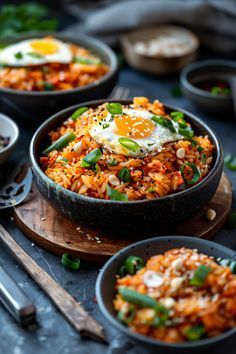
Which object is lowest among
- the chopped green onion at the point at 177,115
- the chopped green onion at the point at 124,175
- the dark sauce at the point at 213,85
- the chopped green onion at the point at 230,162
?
the chopped green onion at the point at 230,162

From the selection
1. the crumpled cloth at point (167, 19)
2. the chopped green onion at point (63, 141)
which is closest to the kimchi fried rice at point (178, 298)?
the chopped green onion at point (63, 141)

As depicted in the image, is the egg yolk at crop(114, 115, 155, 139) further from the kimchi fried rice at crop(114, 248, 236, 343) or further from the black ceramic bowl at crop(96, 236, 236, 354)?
Result: the kimchi fried rice at crop(114, 248, 236, 343)

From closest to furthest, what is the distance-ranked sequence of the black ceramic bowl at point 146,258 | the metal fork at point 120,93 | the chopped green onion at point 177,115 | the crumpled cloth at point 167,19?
1. the black ceramic bowl at point 146,258
2. the chopped green onion at point 177,115
3. the metal fork at point 120,93
4. the crumpled cloth at point 167,19

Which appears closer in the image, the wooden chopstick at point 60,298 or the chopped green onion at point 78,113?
the wooden chopstick at point 60,298

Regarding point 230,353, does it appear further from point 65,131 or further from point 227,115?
point 227,115

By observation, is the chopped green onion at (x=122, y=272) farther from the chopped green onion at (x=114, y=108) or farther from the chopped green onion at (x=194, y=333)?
the chopped green onion at (x=114, y=108)

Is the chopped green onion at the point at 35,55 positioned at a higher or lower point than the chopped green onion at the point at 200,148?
lower

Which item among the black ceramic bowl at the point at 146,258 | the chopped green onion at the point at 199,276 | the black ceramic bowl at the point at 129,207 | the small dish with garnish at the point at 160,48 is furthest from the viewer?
the small dish with garnish at the point at 160,48
